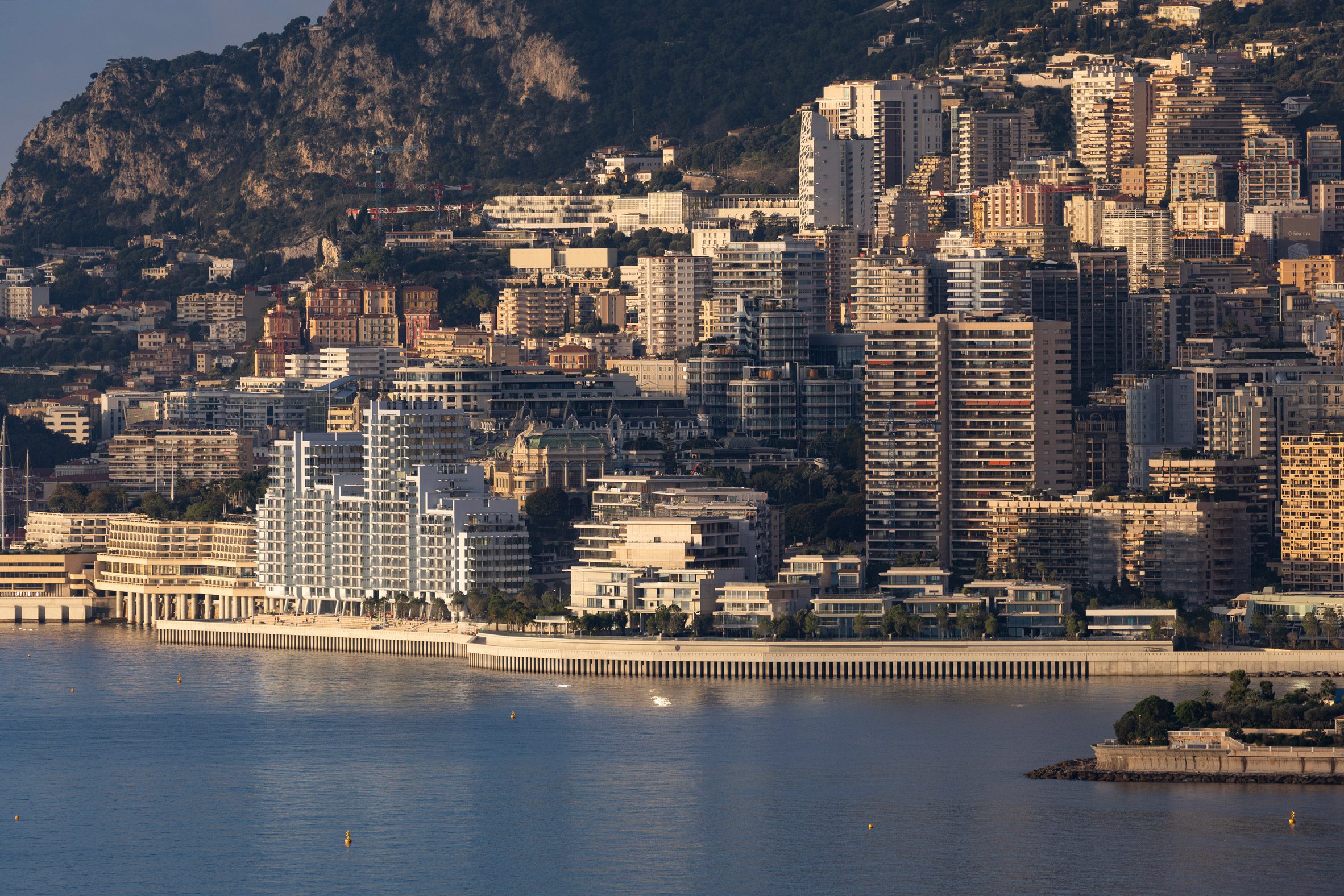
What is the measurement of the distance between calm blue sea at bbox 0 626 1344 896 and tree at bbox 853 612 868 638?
460 cm

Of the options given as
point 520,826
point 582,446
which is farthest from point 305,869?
Answer: point 582,446

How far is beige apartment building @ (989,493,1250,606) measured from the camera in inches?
5197

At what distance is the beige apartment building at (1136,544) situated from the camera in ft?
433

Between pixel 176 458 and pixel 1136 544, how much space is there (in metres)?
60.6

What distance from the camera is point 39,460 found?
190375mm

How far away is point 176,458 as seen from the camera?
178 meters

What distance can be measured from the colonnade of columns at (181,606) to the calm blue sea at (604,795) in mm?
21569

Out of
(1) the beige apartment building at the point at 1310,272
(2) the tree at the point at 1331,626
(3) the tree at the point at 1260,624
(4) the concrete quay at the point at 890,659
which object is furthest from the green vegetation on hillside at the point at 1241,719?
(1) the beige apartment building at the point at 1310,272

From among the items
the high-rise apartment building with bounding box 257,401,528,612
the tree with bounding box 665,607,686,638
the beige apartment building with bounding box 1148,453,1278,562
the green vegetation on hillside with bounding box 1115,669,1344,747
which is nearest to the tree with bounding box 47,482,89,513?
the high-rise apartment building with bounding box 257,401,528,612

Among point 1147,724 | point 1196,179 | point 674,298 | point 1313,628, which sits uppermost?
point 1196,179

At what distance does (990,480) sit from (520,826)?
5074 centimetres

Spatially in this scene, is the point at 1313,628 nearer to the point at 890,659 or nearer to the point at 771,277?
the point at 890,659

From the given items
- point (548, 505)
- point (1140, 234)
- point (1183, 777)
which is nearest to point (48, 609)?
point (548, 505)

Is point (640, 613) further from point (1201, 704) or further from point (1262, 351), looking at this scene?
point (1262, 351)
